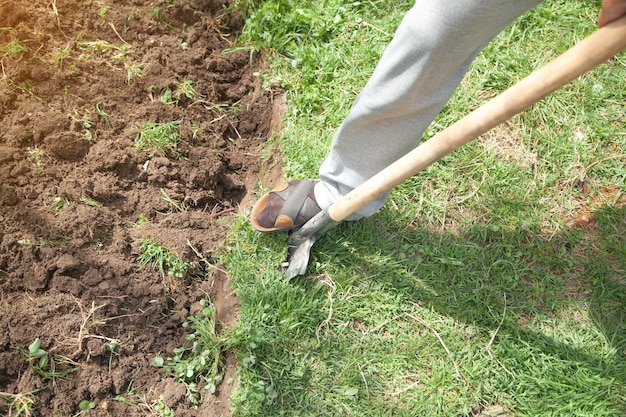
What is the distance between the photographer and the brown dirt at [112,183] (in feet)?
7.07

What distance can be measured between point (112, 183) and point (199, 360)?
1004 mm

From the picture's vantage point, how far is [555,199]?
8.28 ft

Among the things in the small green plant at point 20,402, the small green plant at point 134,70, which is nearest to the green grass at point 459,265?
the small green plant at point 134,70

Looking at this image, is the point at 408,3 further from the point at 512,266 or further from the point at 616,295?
the point at 616,295

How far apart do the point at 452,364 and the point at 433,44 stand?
1.49m

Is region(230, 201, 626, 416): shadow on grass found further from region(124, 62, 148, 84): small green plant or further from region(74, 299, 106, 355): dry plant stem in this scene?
region(124, 62, 148, 84): small green plant

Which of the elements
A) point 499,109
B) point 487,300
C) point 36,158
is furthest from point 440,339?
point 36,158

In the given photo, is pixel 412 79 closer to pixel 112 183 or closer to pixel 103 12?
pixel 112 183

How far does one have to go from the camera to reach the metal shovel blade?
219 cm

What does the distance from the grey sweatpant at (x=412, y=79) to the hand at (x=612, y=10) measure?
23 cm

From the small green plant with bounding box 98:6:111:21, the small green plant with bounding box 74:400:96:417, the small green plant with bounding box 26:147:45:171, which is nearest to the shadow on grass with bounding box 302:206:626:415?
the small green plant with bounding box 74:400:96:417

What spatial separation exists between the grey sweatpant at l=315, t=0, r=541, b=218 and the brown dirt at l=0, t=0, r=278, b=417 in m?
0.83

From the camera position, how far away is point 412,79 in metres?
1.58

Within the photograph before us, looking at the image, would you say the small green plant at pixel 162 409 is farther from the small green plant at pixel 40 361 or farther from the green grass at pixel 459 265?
the small green plant at pixel 40 361
